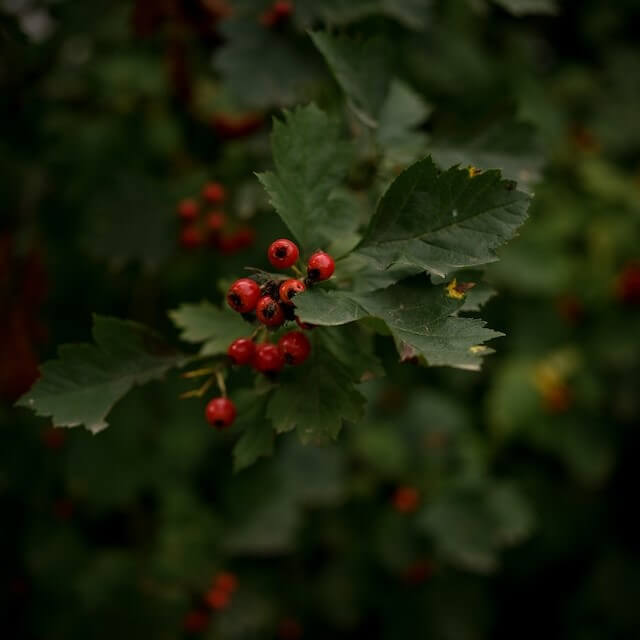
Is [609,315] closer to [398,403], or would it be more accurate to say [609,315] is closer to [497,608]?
[398,403]

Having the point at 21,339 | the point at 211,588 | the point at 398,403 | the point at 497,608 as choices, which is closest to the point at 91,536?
the point at 211,588

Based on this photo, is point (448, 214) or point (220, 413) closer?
point (448, 214)

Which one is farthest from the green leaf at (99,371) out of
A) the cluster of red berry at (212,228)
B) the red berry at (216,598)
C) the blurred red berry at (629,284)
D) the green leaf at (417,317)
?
the blurred red berry at (629,284)

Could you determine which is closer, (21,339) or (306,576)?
(21,339)

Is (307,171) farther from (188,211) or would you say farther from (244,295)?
(188,211)

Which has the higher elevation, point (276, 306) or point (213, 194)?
point (276, 306)

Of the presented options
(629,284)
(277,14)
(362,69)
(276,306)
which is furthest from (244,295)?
(629,284)

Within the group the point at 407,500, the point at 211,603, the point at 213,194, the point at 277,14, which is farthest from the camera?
the point at 407,500
